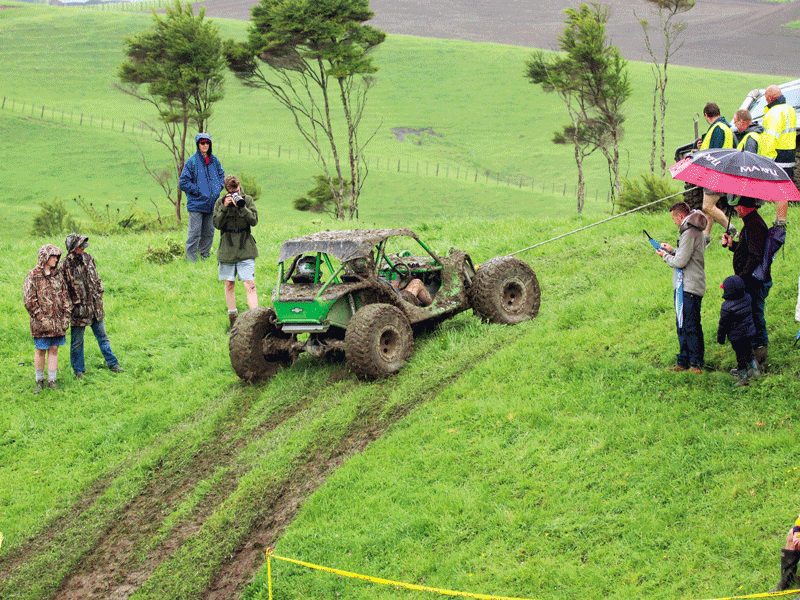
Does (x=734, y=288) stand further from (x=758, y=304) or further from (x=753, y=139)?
(x=753, y=139)

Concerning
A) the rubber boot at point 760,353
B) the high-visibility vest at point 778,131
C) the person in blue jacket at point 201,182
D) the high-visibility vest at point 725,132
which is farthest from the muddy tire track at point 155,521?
the high-visibility vest at point 778,131

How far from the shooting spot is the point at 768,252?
831 centimetres

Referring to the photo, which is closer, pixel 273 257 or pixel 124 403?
pixel 124 403

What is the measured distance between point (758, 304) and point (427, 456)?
4127mm

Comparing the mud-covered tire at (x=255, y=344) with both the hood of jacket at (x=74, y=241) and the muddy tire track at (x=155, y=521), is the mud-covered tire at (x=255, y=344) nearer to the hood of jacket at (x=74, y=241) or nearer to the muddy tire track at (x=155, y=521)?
the muddy tire track at (x=155, y=521)

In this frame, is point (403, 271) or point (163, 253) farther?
point (163, 253)

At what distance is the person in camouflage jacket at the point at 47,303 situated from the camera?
11.3m

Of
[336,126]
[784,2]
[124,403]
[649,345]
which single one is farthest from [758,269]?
[784,2]

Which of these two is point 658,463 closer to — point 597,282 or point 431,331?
point 431,331

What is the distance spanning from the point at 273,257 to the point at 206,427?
785 cm

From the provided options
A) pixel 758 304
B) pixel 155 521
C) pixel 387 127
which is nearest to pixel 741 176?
pixel 758 304

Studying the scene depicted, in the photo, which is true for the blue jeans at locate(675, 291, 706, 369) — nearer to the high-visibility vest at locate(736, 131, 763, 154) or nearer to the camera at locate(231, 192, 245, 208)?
the high-visibility vest at locate(736, 131, 763, 154)

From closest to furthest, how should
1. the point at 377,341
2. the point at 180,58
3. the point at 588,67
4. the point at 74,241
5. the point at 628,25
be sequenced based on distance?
the point at 377,341 < the point at 74,241 < the point at 180,58 < the point at 588,67 < the point at 628,25

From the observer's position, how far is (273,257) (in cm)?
1778
